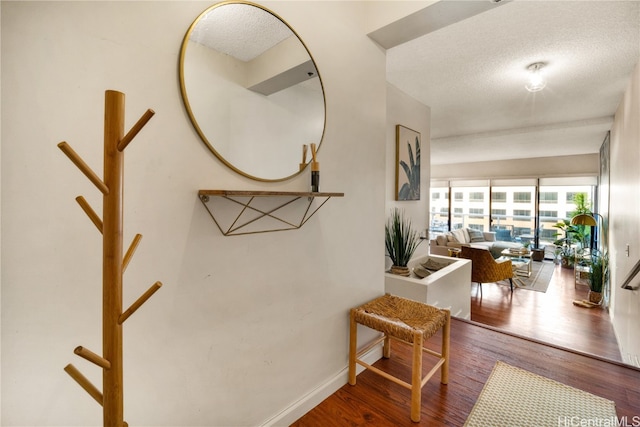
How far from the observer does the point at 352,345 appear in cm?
169

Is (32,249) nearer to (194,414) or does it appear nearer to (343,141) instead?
(194,414)

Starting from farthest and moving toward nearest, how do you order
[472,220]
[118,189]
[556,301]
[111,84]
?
[472,220] → [556,301] → [111,84] → [118,189]

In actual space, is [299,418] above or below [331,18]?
below

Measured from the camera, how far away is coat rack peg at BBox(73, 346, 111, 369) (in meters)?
0.49

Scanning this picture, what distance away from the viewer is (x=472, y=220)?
876cm

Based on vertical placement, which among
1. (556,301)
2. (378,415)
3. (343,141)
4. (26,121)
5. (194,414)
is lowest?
(556,301)

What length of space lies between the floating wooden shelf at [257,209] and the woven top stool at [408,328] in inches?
26.8

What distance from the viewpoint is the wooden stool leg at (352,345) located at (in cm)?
169

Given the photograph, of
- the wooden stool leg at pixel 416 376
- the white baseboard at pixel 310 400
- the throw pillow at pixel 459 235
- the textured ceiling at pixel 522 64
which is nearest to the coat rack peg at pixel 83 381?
the white baseboard at pixel 310 400

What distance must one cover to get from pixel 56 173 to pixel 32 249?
8.0 inches

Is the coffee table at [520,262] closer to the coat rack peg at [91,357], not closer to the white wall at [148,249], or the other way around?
the white wall at [148,249]

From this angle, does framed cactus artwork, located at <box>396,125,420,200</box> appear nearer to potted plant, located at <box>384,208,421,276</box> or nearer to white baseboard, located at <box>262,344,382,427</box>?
potted plant, located at <box>384,208,421,276</box>

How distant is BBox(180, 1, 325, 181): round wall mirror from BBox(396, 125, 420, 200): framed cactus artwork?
1692mm

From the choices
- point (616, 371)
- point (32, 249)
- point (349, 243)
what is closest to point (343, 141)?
point (349, 243)
